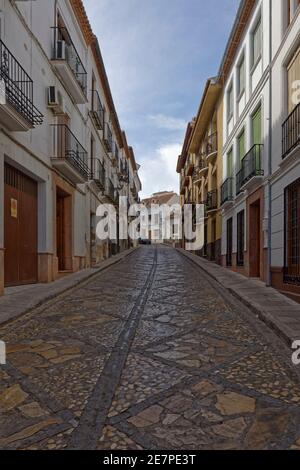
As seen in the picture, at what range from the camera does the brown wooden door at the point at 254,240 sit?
11930 millimetres

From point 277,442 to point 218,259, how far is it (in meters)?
15.8

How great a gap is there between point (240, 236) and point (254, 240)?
5.88 feet

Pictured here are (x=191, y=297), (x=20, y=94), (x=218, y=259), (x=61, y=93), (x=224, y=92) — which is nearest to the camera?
(x=191, y=297)

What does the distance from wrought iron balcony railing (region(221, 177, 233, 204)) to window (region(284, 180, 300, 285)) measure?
641 centimetres

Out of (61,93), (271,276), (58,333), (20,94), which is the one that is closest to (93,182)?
(61,93)

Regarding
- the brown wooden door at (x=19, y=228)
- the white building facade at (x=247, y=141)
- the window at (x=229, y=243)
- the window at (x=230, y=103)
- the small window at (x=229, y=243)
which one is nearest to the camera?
the brown wooden door at (x=19, y=228)

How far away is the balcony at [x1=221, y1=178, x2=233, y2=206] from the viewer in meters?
15.0

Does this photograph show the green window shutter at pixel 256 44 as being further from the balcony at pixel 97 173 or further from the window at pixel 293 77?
the balcony at pixel 97 173

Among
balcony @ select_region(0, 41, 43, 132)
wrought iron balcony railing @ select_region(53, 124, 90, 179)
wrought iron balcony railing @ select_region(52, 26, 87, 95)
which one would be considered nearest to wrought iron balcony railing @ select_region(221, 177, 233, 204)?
wrought iron balcony railing @ select_region(53, 124, 90, 179)

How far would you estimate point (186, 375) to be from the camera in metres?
3.51

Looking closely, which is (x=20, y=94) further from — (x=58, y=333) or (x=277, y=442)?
(x=277, y=442)

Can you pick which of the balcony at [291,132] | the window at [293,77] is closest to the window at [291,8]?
the window at [293,77]

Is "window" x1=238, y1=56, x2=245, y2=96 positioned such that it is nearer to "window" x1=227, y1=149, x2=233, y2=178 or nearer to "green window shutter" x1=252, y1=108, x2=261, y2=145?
"green window shutter" x1=252, y1=108, x2=261, y2=145

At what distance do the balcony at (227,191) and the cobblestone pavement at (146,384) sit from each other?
9357 millimetres
